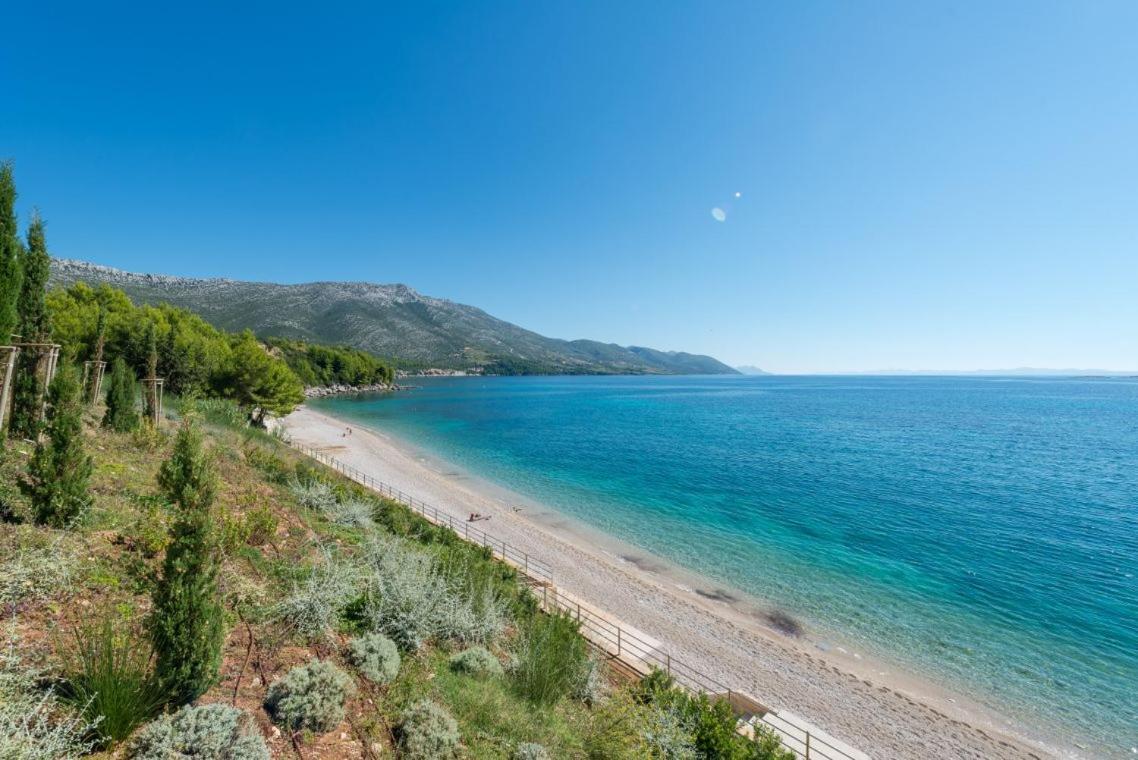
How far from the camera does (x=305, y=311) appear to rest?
194m

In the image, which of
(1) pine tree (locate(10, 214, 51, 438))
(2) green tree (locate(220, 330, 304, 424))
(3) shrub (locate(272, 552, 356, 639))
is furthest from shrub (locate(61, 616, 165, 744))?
(2) green tree (locate(220, 330, 304, 424))

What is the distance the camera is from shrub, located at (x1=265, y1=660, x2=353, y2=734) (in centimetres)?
565

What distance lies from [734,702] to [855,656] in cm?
750

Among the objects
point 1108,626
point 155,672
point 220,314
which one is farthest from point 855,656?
point 220,314

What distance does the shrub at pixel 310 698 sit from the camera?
565cm

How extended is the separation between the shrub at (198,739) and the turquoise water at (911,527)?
60.4 feet

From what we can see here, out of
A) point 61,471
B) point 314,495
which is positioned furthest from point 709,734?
point 314,495

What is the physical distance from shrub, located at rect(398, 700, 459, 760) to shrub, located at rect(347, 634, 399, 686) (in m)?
1.00

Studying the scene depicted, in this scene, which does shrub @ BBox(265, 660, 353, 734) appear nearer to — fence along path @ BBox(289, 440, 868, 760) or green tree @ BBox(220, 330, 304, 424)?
fence along path @ BBox(289, 440, 868, 760)

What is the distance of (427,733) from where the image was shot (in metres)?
5.87

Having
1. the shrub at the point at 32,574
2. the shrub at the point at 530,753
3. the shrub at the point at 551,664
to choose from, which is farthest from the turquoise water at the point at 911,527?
the shrub at the point at 32,574

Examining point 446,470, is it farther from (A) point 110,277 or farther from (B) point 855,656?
(A) point 110,277

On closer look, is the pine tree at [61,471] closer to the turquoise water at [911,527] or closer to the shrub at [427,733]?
the shrub at [427,733]

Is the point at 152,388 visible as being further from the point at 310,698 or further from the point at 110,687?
the point at 310,698
